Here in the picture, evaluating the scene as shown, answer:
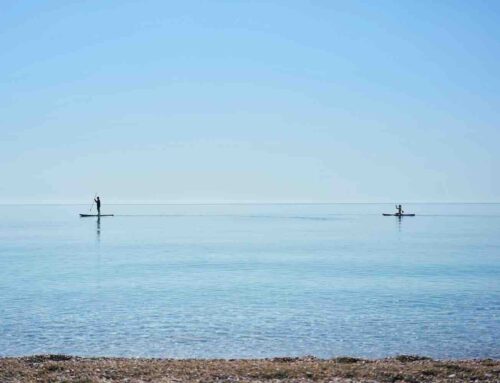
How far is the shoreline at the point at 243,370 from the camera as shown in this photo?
19062mm

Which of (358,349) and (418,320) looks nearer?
(358,349)

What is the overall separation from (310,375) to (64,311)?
17374 millimetres

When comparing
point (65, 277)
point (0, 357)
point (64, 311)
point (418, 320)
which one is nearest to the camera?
point (0, 357)

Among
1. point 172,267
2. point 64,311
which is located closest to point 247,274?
point 172,267

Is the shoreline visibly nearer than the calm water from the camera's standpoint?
Yes

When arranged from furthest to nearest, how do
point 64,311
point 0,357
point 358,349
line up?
point 64,311 < point 358,349 < point 0,357

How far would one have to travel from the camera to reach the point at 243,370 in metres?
20.1

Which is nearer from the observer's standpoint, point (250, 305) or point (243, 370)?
point (243, 370)

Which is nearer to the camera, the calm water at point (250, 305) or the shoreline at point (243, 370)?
the shoreline at point (243, 370)

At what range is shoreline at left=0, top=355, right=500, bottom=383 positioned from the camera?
750 inches

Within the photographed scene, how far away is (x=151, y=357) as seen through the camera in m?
23.6

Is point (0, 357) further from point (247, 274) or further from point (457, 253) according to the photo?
point (457, 253)

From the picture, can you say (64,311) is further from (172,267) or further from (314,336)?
(172,267)

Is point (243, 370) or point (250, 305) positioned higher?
point (243, 370)
